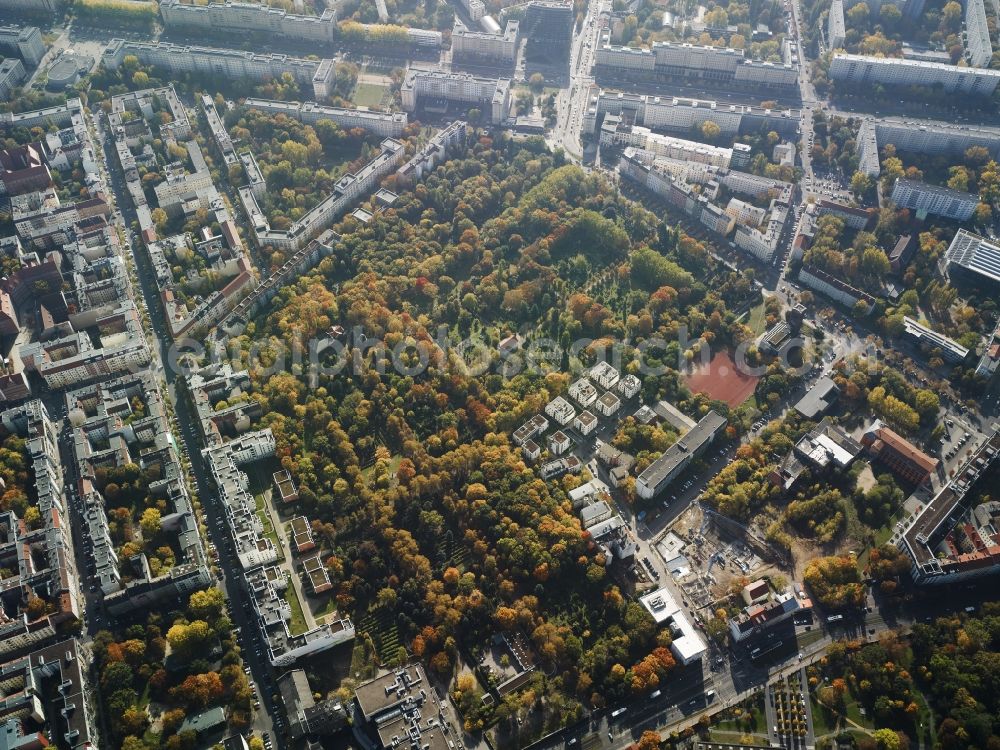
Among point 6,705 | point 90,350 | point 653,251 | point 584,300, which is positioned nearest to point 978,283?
point 653,251

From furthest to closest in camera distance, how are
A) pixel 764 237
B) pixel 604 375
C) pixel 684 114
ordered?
pixel 684 114 < pixel 764 237 < pixel 604 375

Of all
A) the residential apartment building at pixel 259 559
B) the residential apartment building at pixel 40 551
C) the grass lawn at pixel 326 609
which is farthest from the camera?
the grass lawn at pixel 326 609

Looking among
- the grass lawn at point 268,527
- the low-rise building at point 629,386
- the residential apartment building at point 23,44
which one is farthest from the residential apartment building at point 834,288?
the residential apartment building at point 23,44

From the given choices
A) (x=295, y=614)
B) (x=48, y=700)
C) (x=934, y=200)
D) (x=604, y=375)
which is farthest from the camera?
(x=934, y=200)

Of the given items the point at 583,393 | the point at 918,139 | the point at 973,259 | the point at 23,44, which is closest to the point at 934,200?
the point at 973,259

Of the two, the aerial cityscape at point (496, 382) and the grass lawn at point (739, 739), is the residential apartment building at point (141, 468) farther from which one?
the grass lawn at point (739, 739)

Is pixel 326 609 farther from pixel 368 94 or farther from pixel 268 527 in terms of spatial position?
pixel 368 94

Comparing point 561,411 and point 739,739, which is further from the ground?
point 561,411
